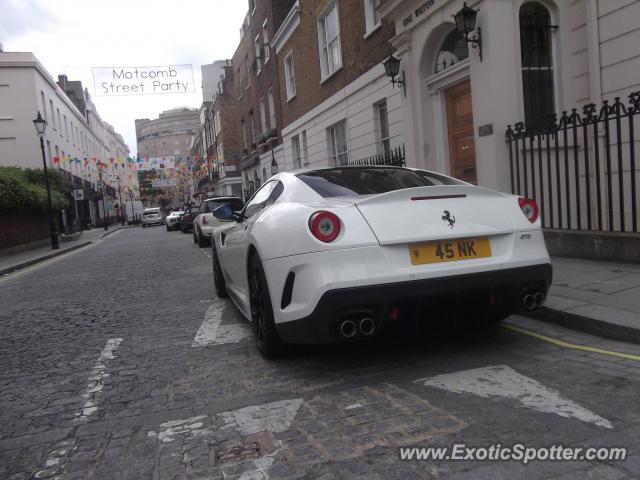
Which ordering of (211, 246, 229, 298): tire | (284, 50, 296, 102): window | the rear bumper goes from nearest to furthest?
the rear bumper
(211, 246, 229, 298): tire
(284, 50, 296, 102): window

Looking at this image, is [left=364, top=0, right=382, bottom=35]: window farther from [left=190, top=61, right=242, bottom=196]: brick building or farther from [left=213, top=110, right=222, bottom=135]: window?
[left=213, top=110, right=222, bottom=135]: window

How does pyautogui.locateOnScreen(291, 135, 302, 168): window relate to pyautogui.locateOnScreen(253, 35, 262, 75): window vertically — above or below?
below

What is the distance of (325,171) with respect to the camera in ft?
14.0

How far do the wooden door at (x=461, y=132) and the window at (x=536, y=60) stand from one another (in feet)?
3.68

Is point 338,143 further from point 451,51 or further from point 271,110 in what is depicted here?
point 271,110

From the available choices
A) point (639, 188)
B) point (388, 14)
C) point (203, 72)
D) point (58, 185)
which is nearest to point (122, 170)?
point (203, 72)

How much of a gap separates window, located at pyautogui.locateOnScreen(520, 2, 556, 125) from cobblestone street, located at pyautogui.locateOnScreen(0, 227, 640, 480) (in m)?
5.50

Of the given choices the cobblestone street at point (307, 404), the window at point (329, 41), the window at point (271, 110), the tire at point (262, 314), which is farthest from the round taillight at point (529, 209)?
the window at point (271, 110)

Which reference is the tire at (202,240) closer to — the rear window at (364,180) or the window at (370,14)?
the window at (370,14)

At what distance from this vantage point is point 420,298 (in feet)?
10.3

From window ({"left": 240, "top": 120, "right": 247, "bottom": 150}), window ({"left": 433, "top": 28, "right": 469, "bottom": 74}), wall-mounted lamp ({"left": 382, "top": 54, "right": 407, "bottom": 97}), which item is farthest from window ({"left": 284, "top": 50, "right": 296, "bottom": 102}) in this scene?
window ({"left": 433, "top": 28, "right": 469, "bottom": 74})

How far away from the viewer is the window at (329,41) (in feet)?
51.4

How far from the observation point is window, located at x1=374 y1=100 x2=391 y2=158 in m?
13.5

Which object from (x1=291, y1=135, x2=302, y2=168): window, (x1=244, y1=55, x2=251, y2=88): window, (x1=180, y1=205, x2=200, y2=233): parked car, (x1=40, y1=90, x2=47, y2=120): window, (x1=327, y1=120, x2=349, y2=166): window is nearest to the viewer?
(x1=327, y1=120, x2=349, y2=166): window
